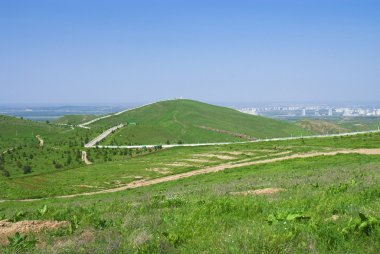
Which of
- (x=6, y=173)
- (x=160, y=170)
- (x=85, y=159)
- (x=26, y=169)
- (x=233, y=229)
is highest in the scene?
(x=233, y=229)

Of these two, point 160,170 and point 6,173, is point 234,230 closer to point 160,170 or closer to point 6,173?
point 160,170

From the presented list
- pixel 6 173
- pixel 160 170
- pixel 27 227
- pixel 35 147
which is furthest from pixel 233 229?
pixel 35 147

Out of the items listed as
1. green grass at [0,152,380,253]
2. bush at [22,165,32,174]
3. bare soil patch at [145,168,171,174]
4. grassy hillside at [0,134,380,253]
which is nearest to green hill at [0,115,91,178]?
bush at [22,165,32,174]

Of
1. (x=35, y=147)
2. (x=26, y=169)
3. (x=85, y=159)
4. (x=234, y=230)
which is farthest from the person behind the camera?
(x=35, y=147)

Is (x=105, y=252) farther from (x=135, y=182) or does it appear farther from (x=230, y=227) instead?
(x=135, y=182)

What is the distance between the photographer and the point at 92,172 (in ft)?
236

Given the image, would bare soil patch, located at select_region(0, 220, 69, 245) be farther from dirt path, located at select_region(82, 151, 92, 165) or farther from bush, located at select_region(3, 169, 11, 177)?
dirt path, located at select_region(82, 151, 92, 165)

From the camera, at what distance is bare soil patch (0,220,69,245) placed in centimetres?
1178

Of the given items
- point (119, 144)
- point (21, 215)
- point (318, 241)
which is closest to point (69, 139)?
point (119, 144)

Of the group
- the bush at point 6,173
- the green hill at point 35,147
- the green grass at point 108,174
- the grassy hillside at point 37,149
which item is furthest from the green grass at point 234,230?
the green hill at point 35,147

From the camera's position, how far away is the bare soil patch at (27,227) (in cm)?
1178

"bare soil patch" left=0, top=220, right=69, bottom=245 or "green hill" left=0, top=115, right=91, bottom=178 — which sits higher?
"bare soil patch" left=0, top=220, right=69, bottom=245

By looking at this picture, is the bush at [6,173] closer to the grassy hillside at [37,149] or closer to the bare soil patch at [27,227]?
the grassy hillside at [37,149]

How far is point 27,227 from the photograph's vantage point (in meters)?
12.2
